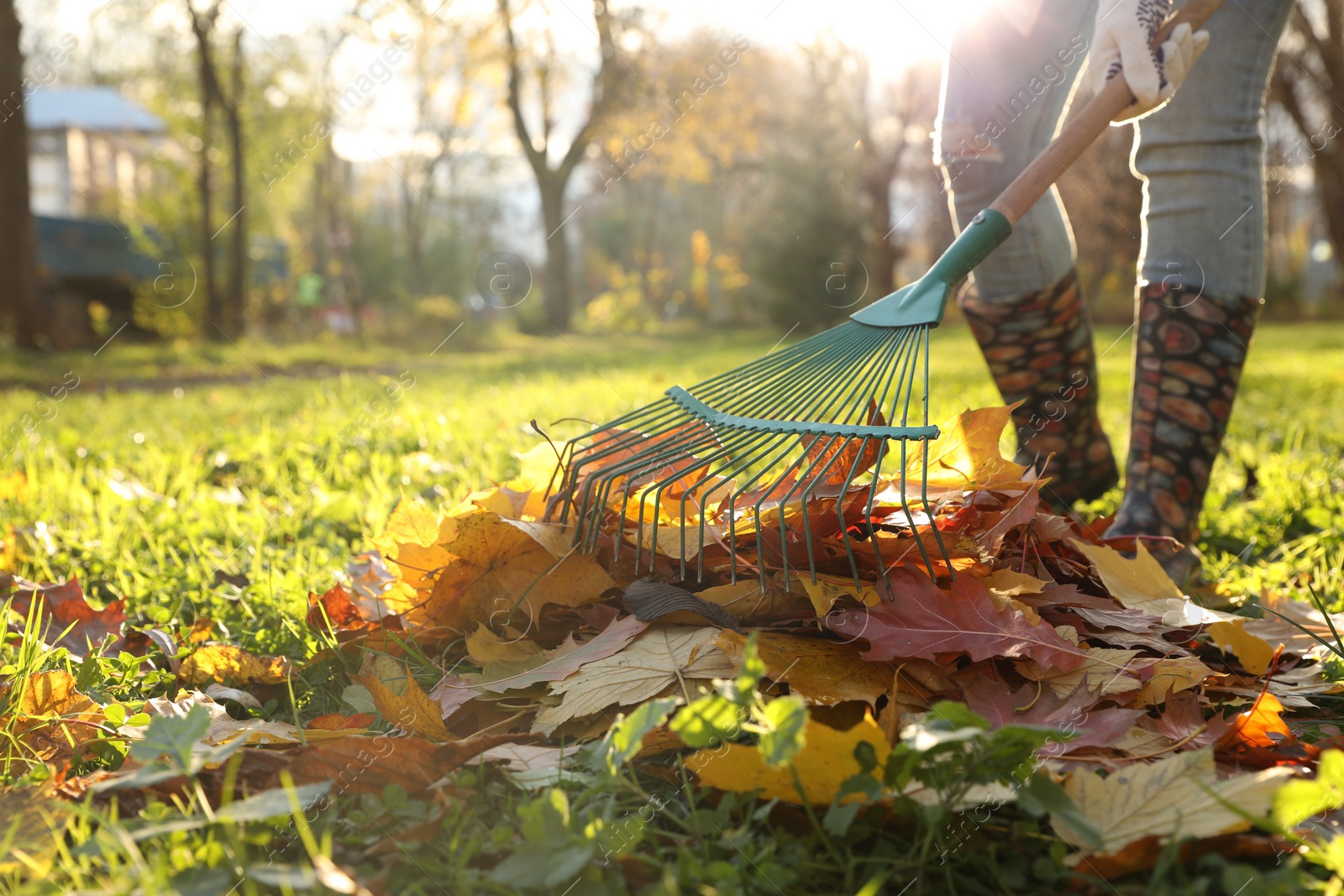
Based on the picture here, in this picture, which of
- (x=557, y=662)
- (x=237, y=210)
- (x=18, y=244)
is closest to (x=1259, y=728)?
(x=557, y=662)

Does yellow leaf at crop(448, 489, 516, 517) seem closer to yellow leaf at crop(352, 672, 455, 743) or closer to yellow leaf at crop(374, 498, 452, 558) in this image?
yellow leaf at crop(374, 498, 452, 558)

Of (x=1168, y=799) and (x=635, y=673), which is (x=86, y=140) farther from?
(x=1168, y=799)

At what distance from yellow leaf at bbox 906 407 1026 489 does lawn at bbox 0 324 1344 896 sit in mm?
527

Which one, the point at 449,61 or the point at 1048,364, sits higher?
the point at 449,61

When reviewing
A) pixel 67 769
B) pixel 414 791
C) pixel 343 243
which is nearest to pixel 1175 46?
pixel 414 791

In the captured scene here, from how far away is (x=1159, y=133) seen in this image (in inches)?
68.2

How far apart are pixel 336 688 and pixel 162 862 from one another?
52 centimetres

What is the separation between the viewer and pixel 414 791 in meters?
0.94

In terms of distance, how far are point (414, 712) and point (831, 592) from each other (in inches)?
19.2

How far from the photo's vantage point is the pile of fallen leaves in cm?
84

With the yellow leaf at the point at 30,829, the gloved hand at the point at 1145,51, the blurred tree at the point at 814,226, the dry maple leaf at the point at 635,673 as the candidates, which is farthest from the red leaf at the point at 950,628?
the blurred tree at the point at 814,226

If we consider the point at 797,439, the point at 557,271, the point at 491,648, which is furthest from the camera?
the point at 557,271

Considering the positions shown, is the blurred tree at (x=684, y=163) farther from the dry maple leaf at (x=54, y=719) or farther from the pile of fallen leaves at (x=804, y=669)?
the dry maple leaf at (x=54, y=719)

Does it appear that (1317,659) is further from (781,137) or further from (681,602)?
(781,137)
